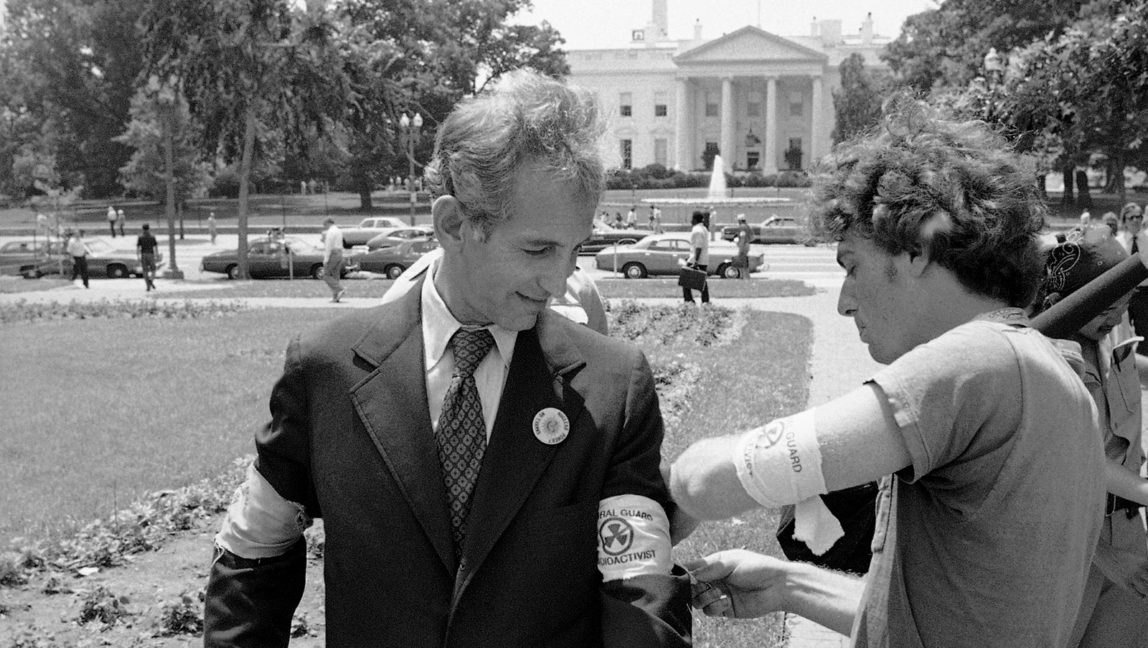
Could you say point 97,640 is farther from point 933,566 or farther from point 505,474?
point 933,566

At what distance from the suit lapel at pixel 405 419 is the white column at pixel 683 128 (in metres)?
96.3

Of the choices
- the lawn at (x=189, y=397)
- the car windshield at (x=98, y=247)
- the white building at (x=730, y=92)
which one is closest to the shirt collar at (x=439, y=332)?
the lawn at (x=189, y=397)

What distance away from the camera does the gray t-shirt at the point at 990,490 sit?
1.64 metres

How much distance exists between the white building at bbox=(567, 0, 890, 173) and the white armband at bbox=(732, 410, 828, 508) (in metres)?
92.2

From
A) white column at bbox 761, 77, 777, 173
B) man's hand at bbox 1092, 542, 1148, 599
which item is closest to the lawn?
man's hand at bbox 1092, 542, 1148, 599

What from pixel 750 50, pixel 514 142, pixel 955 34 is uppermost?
pixel 750 50

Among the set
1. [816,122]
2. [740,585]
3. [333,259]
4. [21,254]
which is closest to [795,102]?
[816,122]

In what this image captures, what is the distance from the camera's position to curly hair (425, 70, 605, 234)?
2031 mm

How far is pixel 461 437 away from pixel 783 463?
0.67m

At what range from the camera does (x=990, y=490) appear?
169 cm

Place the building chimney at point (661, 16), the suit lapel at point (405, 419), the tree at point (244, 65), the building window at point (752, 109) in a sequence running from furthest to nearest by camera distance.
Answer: the building chimney at point (661, 16) → the building window at point (752, 109) → the tree at point (244, 65) → the suit lapel at point (405, 419)

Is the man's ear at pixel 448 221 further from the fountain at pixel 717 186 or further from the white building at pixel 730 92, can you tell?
the white building at pixel 730 92

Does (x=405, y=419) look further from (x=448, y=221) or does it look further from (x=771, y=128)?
(x=771, y=128)

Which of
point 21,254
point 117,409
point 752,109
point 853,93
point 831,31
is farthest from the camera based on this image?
point 831,31
